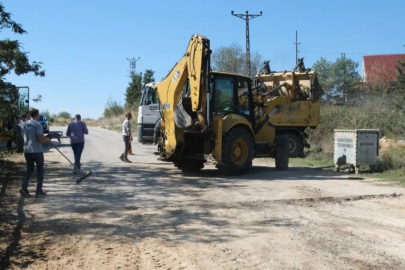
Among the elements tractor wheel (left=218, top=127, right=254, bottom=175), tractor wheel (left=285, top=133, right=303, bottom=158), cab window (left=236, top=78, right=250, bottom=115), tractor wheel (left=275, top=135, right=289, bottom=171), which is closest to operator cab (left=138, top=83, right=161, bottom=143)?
tractor wheel (left=285, top=133, right=303, bottom=158)

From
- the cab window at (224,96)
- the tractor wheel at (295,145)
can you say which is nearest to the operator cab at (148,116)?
the tractor wheel at (295,145)

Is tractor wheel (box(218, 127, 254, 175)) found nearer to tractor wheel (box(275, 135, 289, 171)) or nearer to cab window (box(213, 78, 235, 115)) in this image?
cab window (box(213, 78, 235, 115))

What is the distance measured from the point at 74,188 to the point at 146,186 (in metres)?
1.64

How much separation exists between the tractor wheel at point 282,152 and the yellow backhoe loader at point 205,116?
2.04 feet

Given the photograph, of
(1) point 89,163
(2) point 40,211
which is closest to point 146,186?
Result: (2) point 40,211

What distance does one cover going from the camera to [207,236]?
22.8 feet

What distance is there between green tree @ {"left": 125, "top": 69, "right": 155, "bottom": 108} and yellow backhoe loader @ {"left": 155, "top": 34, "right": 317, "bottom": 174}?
1610 inches

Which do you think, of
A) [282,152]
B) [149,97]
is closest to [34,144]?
[282,152]

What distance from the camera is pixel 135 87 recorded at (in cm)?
5878

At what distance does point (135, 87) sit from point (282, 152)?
148 feet

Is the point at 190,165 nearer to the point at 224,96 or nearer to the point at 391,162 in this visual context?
the point at 224,96

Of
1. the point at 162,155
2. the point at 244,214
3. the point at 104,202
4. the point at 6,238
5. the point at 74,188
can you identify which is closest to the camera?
the point at 6,238

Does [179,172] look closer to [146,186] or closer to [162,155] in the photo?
[162,155]

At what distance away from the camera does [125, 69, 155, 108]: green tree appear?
5512cm
